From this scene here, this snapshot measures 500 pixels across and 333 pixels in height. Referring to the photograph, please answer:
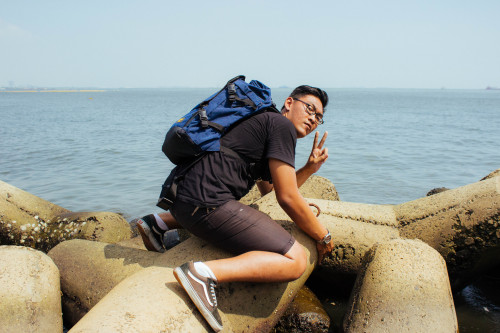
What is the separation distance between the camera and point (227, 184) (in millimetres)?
3219

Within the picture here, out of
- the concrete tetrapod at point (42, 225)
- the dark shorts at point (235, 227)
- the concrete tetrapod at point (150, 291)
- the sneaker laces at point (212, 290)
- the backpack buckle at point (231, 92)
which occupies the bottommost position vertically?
the concrete tetrapod at point (42, 225)

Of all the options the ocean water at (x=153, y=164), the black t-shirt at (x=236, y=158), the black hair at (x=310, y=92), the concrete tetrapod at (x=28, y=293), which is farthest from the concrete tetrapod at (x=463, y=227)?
the concrete tetrapod at (x=28, y=293)

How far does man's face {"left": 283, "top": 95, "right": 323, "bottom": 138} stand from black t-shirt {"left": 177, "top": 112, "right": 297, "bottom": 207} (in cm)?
48

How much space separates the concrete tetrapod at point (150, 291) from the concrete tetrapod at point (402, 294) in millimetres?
515

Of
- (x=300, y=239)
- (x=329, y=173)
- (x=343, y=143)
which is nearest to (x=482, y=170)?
(x=329, y=173)

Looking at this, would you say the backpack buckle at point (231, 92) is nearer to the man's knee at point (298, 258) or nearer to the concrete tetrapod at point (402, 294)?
the man's knee at point (298, 258)

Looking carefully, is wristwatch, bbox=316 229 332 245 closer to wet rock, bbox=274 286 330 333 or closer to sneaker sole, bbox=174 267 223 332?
wet rock, bbox=274 286 330 333

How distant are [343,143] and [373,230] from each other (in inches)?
568

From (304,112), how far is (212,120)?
35.1 inches

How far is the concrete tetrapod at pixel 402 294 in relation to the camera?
307 cm

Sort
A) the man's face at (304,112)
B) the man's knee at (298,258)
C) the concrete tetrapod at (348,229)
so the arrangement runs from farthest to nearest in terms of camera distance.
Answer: the concrete tetrapod at (348,229) < the man's face at (304,112) < the man's knee at (298,258)

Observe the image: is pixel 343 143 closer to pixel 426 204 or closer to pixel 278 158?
pixel 426 204

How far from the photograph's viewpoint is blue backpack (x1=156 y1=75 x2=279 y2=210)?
318 centimetres

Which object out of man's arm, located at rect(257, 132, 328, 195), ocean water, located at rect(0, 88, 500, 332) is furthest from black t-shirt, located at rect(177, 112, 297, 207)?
ocean water, located at rect(0, 88, 500, 332)
